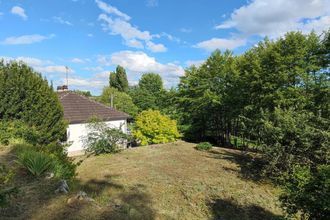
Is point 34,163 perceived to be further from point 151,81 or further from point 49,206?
point 151,81

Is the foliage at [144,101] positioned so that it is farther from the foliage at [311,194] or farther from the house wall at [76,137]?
the foliage at [311,194]

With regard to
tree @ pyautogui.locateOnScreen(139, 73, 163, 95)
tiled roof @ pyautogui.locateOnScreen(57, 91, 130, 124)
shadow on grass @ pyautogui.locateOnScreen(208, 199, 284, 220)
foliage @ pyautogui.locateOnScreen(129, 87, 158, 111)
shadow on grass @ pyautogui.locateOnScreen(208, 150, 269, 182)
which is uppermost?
tree @ pyautogui.locateOnScreen(139, 73, 163, 95)

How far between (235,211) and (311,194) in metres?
3.46

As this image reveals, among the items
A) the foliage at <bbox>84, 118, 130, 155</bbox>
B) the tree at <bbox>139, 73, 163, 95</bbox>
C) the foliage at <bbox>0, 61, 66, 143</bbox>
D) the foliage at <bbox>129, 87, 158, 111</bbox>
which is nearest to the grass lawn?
the foliage at <bbox>84, 118, 130, 155</bbox>

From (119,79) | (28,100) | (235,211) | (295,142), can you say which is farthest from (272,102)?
(119,79)

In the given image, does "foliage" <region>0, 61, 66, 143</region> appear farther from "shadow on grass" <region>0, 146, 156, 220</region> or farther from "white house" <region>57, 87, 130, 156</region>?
"shadow on grass" <region>0, 146, 156, 220</region>

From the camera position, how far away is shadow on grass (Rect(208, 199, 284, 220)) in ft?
25.3

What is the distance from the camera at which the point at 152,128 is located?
22.5m

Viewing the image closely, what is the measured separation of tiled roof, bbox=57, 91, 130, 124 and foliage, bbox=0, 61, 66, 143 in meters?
5.03

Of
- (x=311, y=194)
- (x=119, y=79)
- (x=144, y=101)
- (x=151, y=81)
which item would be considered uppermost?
(x=119, y=79)

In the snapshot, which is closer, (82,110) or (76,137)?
(76,137)

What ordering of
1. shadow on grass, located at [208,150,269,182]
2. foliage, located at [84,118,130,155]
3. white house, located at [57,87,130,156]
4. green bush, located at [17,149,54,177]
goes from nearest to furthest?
green bush, located at [17,149,54,177] < shadow on grass, located at [208,150,269,182] < foliage, located at [84,118,130,155] < white house, located at [57,87,130,156]

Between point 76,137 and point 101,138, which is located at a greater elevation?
point 101,138

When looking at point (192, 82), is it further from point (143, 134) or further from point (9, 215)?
point (9, 215)
